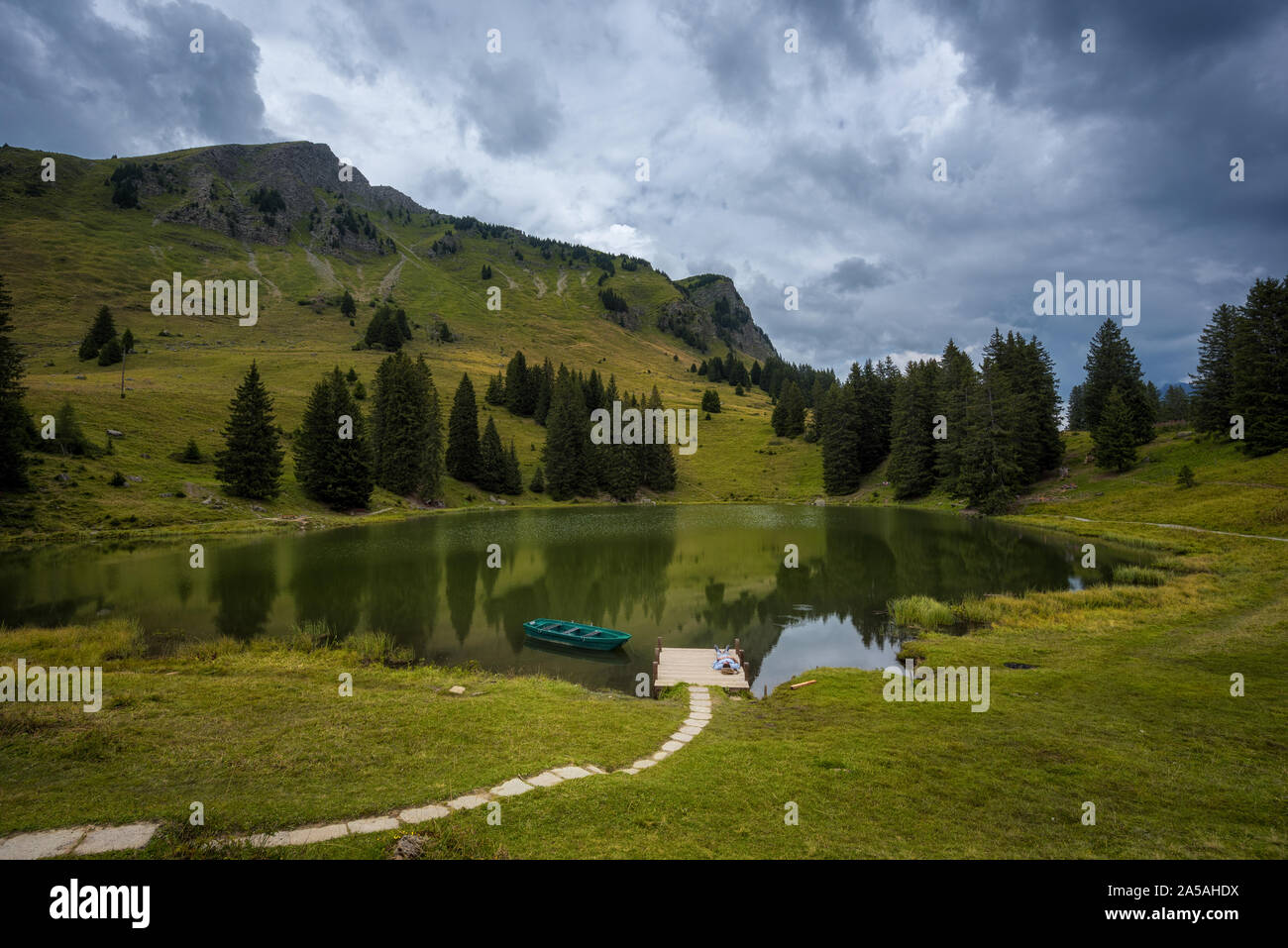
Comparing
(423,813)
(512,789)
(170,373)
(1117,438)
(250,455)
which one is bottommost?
(512,789)

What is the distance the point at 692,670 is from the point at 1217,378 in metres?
90.6

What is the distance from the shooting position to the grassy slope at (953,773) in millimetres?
7926

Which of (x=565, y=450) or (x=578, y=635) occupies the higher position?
(x=565, y=450)

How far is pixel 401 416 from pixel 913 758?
285 ft

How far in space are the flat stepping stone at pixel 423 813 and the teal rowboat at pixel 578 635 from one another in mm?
15884

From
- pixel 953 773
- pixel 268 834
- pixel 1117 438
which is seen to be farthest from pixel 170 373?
pixel 1117 438

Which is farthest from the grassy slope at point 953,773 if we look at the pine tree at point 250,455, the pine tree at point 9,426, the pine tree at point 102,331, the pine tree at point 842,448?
the pine tree at point 102,331

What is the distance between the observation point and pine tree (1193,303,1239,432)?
68625 mm

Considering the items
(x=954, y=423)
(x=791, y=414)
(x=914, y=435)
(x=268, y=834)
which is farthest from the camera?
(x=791, y=414)

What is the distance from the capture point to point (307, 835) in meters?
7.82

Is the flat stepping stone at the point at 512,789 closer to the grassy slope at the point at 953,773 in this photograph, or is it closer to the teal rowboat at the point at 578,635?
the grassy slope at the point at 953,773

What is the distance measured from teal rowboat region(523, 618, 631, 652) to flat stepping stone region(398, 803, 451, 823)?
52.1 feet

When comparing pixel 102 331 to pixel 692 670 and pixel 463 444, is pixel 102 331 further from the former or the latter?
pixel 692 670
